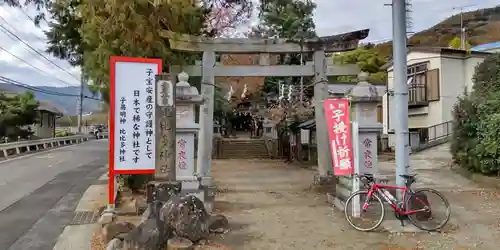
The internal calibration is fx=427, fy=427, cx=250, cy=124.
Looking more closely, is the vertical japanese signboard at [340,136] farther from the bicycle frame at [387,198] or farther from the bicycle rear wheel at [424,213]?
the bicycle rear wheel at [424,213]

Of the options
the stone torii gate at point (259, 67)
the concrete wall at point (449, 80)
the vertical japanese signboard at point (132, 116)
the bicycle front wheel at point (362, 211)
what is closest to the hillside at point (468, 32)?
the concrete wall at point (449, 80)

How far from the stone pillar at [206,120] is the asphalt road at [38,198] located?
322cm

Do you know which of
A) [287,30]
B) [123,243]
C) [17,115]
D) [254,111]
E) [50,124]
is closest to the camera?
[123,243]

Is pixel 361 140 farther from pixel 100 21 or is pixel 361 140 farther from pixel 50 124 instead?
pixel 50 124

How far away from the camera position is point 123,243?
623cm

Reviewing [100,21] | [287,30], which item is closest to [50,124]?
[287,30]

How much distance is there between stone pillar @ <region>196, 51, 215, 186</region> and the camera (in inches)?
413

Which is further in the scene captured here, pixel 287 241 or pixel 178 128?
pixel 178 128

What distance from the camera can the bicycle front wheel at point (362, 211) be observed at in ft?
23.9

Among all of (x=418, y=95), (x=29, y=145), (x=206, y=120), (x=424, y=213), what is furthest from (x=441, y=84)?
(x=29, y=145)

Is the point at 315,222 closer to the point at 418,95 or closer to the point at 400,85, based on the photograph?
the point at 400,85

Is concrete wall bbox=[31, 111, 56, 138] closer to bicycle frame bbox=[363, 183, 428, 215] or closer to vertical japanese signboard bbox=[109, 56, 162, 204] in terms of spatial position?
vertical japanese signboard bbox=[109, 56, 162, 204]

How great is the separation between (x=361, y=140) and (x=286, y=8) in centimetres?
529

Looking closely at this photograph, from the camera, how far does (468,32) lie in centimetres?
5738
